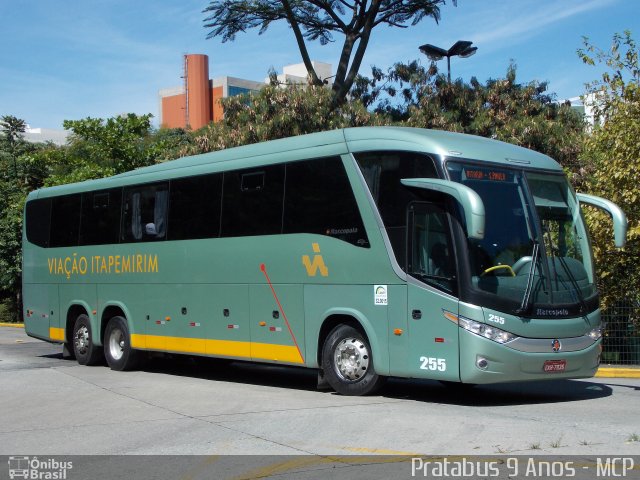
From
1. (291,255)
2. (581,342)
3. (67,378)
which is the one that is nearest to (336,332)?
(291,255)

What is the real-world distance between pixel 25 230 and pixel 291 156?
9.78 metres

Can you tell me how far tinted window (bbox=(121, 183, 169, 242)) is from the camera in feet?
51.4

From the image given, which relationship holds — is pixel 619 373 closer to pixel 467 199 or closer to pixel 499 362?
pixel 499 362

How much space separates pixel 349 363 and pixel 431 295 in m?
1.85

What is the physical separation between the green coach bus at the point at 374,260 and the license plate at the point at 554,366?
2cm

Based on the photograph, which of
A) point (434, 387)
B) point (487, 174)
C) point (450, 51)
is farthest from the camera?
point (450, 51)

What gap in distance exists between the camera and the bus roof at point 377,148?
36.5 ft

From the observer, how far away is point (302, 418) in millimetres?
9930

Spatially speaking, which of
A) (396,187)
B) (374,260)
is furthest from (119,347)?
(396,187)

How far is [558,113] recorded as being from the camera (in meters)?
29.3

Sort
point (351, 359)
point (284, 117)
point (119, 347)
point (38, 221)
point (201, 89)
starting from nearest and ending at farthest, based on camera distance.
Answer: point (351, 359)
point (119, 347)
point (38, 221)
point (284, 117)
point (201, 89)

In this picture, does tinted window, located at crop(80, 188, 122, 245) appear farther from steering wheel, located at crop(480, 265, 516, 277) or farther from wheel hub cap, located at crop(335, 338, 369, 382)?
steering wheel, located at crop(480, 265, 516, 277)

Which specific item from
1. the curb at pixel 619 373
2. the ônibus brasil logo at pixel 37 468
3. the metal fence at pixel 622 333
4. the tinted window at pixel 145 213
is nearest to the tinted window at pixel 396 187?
the ônibus brasil logo at pixel 37 468

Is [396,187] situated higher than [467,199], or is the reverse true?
[396,187]
